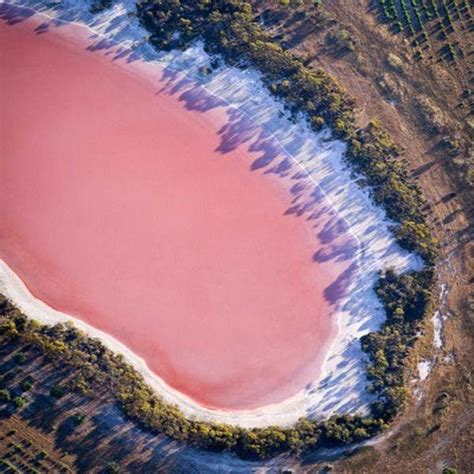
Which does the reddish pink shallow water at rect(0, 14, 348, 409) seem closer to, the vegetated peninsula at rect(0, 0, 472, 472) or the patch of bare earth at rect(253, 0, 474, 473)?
the vegetated peninsula at rect(0, 0, 472, 472)

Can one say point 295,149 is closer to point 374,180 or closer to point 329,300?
point 374,180

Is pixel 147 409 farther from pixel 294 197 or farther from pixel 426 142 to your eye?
pixel 426 142

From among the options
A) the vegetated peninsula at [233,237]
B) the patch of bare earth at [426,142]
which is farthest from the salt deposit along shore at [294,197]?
the patch of bare earth at [426,142]

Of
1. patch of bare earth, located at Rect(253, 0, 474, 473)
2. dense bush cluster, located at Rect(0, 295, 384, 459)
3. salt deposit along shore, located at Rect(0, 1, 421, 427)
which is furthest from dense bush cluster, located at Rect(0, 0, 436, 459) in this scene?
patch of bare earth, located at Rect(253, 0, 474, 473)

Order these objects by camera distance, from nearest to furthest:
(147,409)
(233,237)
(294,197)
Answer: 1. (147,409)
2. (233,237)
3. (294,197)

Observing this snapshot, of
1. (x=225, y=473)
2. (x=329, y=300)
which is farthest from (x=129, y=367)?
(x=329, y=300)

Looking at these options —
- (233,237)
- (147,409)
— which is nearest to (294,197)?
(233,237)
